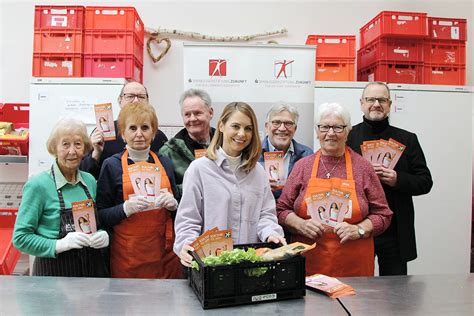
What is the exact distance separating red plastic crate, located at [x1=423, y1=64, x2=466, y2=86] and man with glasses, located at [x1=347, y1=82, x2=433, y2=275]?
6.39 ft

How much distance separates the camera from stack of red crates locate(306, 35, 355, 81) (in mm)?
4281

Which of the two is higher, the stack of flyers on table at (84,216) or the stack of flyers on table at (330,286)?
the stack of flyers on table at (84,216)

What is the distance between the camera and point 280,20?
497 cm

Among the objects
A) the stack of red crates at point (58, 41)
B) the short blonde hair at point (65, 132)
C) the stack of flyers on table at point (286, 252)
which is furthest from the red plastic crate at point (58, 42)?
the stack of flyers on table at point (286, 252)

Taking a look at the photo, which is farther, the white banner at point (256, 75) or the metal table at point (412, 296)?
the white banner at point (256, 75)

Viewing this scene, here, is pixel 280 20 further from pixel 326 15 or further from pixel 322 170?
pixel 322 170

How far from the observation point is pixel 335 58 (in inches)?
169

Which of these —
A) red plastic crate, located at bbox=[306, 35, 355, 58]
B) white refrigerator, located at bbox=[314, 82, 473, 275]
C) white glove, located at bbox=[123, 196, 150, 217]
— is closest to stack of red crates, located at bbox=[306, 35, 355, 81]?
red plastic crate, located at bbox=[306, 35, 355, 58]

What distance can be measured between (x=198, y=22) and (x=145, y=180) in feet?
10.5

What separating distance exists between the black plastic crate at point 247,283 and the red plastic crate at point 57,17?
3153mm

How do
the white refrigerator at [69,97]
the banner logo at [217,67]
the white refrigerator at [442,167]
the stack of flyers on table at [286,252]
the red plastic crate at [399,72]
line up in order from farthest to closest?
the red plastic crate at [399,72] → the white refrigerator at [442,167] → the white refrigerator at [69,97] → the banner logo at [217,67] → the stack of flyers on table at [286,252]

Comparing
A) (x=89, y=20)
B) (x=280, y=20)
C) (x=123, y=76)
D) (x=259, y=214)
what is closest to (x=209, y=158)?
(x=259, y=214)

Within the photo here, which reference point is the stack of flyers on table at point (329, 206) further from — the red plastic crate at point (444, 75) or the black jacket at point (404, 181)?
the red plastic crate at point (444, 75)

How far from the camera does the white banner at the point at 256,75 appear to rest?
133 inches
